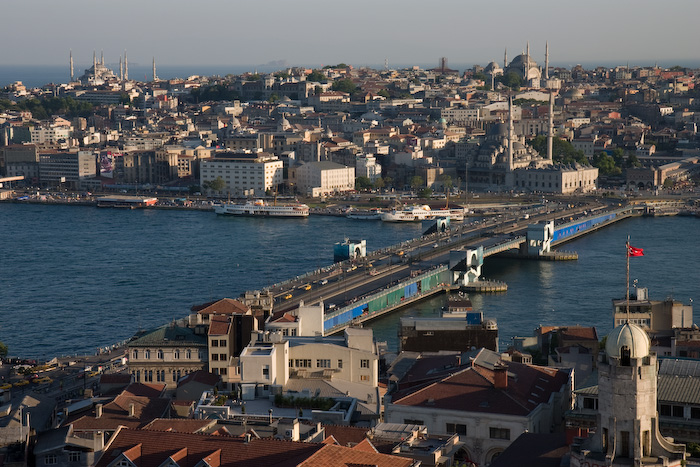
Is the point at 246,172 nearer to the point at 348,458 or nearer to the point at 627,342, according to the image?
the point at 348,458

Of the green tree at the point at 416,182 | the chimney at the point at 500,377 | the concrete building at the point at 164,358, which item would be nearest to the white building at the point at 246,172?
the green tree at the point at 416,182

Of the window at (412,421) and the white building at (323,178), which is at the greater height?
the window at (412,421)

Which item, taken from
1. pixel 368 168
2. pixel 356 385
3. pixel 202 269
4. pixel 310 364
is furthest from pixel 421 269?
pixel 368 168

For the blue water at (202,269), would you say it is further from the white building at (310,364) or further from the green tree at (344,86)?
the green tree at (344,86)

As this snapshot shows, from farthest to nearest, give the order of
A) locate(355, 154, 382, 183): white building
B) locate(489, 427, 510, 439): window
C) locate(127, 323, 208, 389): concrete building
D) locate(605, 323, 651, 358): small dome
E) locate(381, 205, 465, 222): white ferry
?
1. locate(355, 154, 382, 183): white building
2. locate(381, 205, 465, 222): white ferry
3. locate(127, 323, 208, 389): concrete building
4. locate(489, 427, 510, 439): window
5. locate(605, 323, 651, 358): small dome

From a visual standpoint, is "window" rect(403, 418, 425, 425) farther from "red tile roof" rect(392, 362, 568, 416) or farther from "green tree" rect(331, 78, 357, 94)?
"green tree" rect(331, 78, 357, 94)

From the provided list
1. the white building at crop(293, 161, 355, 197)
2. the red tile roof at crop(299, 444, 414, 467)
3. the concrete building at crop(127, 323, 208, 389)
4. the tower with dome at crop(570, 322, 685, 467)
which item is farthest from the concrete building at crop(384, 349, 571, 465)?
the white building at crop(293, 161, 355, 197)
